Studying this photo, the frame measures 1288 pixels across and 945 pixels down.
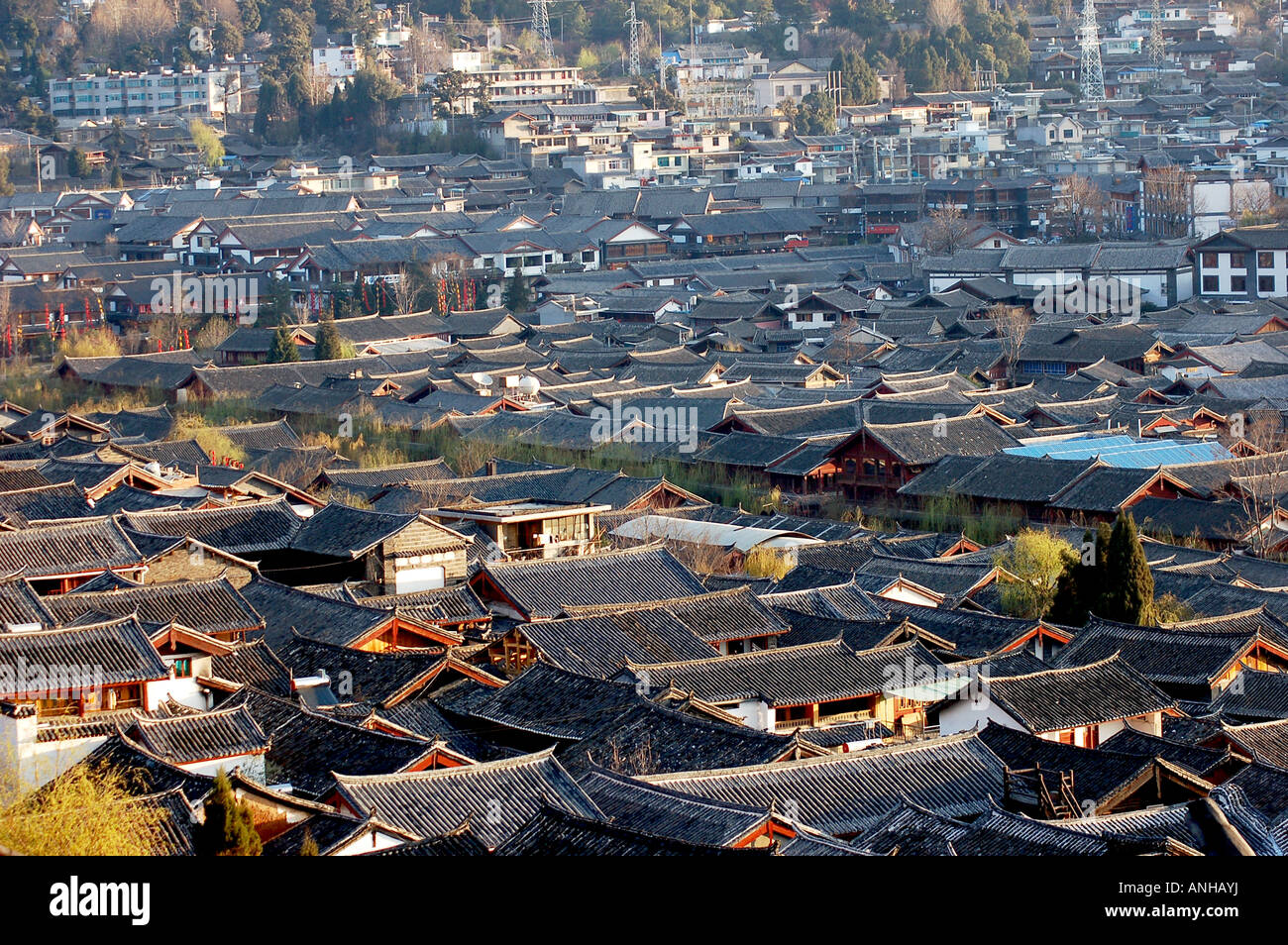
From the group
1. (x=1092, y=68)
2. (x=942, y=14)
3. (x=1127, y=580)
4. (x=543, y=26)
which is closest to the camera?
(x=1127, y=580)

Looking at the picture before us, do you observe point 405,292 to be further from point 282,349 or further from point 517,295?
point 282,349

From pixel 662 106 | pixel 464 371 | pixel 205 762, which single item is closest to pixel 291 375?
pixel 464 371

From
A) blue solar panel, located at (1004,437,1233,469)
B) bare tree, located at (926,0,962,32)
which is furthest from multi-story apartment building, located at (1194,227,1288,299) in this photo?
bare tree, located at (926,0,962,32)

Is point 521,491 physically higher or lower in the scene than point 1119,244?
lower

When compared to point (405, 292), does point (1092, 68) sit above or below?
above

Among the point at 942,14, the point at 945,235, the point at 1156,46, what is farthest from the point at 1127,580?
the point at 942,14
